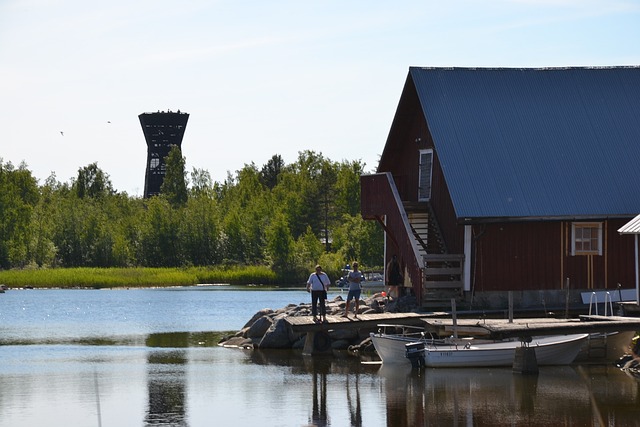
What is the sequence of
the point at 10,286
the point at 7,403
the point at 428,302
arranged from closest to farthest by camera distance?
the point at 7,403
the point at 428,302
the point at 10,286

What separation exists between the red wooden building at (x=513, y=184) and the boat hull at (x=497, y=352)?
6.75m

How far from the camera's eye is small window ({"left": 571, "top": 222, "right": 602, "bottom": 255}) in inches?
1585

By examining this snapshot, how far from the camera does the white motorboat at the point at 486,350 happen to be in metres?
32.2

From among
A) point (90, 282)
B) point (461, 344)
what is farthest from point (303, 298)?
point (461, 344)

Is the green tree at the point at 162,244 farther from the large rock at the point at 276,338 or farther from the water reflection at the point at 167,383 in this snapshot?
the large rock at the point at 276,338

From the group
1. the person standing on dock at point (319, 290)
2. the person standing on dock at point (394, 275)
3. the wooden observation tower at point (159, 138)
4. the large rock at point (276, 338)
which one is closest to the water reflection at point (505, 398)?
the person standing on dock at point (319, 290)

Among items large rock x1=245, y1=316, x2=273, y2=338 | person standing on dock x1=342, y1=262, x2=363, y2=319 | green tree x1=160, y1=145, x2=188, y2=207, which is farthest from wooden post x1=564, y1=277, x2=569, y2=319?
green tree x1=160, y1=145, x2=188, y2=207

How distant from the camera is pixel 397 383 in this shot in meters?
30.3

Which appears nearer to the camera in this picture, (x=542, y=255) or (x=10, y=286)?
(x=542, y=255)

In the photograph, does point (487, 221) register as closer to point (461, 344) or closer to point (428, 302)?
point (428, 302)

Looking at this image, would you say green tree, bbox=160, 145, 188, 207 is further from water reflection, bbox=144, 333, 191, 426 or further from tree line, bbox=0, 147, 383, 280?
water reflection, bbox=144, 333, 191, 426

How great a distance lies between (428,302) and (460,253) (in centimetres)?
214

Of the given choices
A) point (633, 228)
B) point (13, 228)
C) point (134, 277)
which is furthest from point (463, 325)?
point (13, 228)

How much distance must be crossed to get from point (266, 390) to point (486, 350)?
5.94 meters
